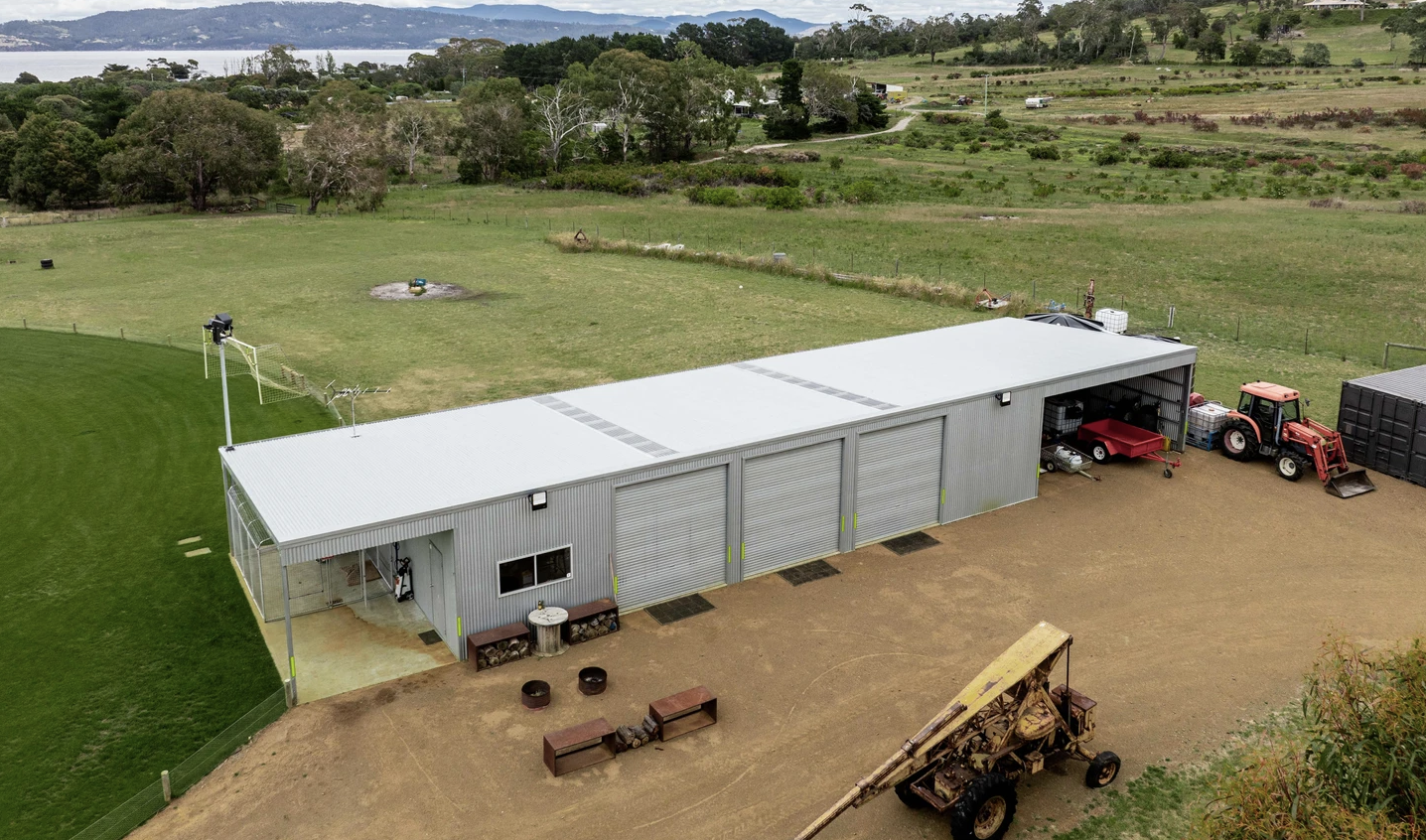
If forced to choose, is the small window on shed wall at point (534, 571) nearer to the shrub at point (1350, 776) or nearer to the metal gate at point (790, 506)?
the metal gate at point (790, 506)

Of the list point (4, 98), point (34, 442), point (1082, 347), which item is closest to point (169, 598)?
point (34, 442)

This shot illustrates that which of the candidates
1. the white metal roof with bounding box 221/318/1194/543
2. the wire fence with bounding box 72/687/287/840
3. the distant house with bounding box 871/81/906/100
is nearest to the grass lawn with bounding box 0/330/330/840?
the wire fence with bounding box 72/687/287/840

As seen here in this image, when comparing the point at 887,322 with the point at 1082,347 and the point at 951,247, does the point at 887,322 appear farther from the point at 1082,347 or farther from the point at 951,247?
the point at 951,247

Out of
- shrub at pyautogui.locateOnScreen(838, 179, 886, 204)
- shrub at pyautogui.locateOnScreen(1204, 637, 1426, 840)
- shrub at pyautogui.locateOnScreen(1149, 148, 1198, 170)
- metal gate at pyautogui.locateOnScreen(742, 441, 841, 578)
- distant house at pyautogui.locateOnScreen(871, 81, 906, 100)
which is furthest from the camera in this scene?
distant house at pyautogui.locateOnScreen(871, 81, 906, 100)

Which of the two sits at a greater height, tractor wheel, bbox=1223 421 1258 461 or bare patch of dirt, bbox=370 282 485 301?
bare patch of dirt, bbox=370 282 485 301

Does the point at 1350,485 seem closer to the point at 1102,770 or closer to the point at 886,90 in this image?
the point at 1102,770

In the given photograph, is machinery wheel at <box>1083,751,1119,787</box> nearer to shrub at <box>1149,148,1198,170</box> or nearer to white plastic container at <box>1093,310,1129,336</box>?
white plastic container at <box>1093,310,1129,336</box>

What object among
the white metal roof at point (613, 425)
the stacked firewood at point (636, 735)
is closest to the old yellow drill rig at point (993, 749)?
the stacked firewood at point (636, 735)
